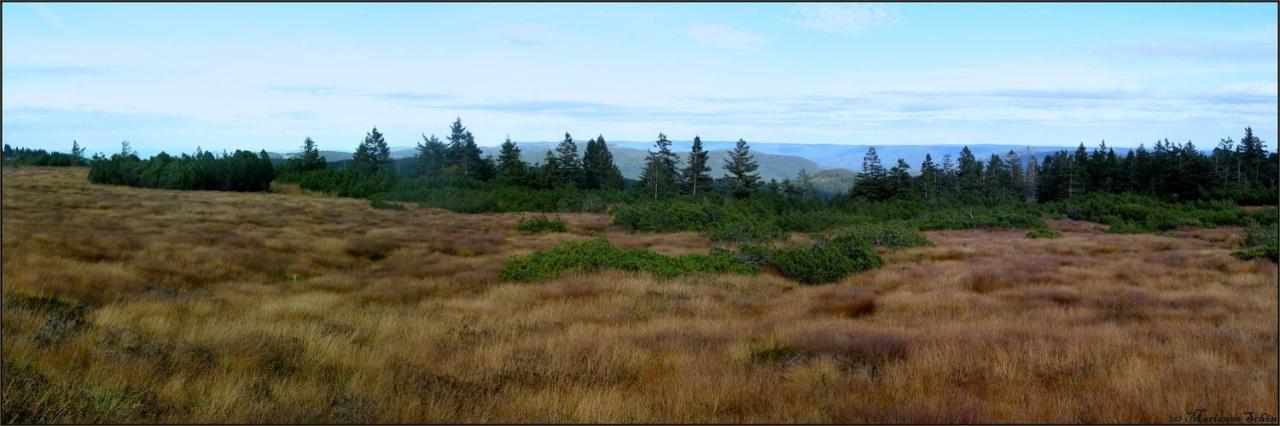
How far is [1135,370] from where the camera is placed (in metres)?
5.74

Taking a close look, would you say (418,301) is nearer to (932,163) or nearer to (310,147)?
(310,147)

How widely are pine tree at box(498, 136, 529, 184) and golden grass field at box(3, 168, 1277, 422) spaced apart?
3780cm

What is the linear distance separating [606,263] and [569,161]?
45.1 metres

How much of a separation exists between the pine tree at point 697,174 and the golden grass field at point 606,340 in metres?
38.5

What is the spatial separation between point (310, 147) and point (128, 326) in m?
45.6

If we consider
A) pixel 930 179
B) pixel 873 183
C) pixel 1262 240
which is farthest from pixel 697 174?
pixel 1262 240

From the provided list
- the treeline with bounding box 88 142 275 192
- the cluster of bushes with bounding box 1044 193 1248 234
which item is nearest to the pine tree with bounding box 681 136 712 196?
the cluster of bushes with bounding box 1044 193 1248 234

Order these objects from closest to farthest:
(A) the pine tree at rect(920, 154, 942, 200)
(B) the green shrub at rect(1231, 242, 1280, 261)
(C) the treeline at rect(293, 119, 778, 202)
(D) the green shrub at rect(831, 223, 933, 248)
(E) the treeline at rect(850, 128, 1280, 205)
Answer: (B) the green shrub at rect(1231, 242, 1280, 261) → (D) the green shrub at rect(831, 223, 933, 248) → (C) the treeline at rect(293, 119, 778, 202) → (E) the treeline at rect(850, 128, 1280, 205) → (A) the pine tree at rect(920, 154, 942, 200)

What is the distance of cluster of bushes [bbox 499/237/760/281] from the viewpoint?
1517cm

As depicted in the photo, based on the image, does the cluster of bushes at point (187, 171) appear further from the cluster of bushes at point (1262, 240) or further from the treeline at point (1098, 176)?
the treeline at point (1098, 176)

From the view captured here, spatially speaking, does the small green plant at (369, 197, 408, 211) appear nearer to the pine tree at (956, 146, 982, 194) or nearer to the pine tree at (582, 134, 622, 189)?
the pine tree at (582, 134, 622, 189)

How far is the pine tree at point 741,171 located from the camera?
52.6 m

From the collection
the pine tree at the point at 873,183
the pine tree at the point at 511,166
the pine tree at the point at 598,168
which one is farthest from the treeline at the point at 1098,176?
the pine tree at the point at 511,166

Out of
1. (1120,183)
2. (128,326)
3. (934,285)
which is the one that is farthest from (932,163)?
(128,326)
